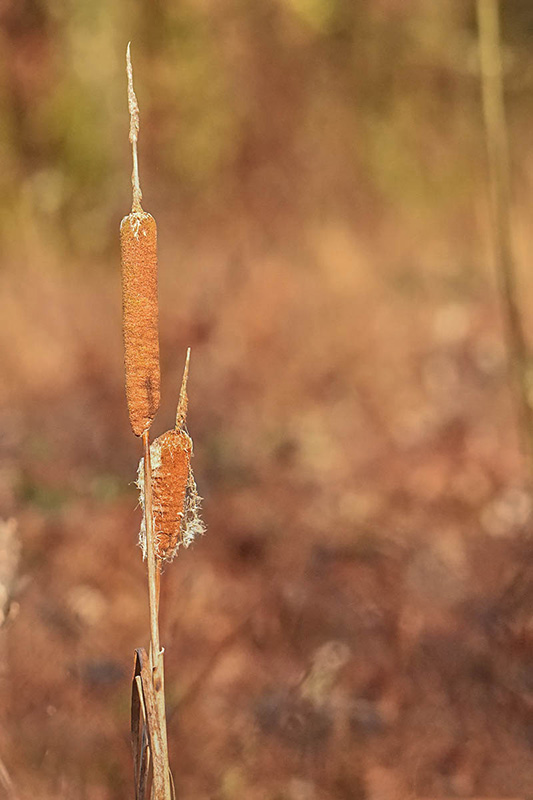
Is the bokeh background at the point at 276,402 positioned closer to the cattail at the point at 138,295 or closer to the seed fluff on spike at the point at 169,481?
the seed fluff on spike at the point at 169,481

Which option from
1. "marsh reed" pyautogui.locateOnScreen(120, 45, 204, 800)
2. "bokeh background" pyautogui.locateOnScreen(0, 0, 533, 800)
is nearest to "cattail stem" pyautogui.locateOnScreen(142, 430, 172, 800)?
"marsh reed" pyautogui.locateOnScreen(120, 45, 204, 800)

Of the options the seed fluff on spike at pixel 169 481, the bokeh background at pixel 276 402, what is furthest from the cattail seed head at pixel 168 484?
the bokeh background at pixel 276 402

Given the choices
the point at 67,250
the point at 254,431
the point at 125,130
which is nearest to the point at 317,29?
the point at 125,130

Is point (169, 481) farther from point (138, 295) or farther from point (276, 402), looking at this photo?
point (276, 402)

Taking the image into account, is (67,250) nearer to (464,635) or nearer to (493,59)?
(493,59)

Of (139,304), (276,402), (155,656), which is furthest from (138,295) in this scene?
(276,402)

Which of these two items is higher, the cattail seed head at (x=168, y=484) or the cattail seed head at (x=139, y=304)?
the cattail seed head at (x=139, y=304)

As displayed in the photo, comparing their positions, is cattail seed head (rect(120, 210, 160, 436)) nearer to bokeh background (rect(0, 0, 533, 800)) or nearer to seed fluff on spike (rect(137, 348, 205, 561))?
seed fluff on spike (rect(137, 348, 205, 561))
